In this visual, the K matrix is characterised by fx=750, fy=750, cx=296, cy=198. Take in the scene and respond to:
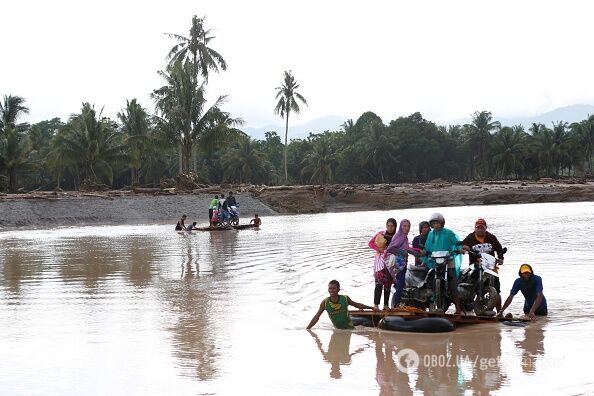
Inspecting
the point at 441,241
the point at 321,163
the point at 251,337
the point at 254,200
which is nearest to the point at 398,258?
the point at 441,241

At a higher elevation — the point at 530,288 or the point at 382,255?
the point at 382,255

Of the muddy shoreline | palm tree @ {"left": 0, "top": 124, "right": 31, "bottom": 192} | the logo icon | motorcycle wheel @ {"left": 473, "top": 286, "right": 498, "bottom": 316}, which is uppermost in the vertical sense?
palm tree @ {"left": 0, "top": 124, "right": 31, "bottom": 192}

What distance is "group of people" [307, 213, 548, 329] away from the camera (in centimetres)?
881

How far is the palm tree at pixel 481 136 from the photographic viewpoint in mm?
74188

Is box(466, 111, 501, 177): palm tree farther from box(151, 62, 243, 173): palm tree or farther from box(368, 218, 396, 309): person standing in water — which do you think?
box(368, 218, 396, 309): person standing in water

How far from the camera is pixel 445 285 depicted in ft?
29.7

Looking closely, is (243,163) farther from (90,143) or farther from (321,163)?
(90,143)

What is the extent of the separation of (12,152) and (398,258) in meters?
38.9

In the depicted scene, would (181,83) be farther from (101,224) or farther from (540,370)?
(540,370)

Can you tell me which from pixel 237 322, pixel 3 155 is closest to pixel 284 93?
pixel 3 155

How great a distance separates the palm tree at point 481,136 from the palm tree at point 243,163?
69.3ft

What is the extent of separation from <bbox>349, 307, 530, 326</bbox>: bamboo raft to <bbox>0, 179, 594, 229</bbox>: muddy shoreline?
1090 inches

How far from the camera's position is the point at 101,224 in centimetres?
3622

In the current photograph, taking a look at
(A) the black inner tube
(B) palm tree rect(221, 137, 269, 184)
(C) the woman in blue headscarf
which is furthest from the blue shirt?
(B) palm tree rect(221, 137, 269, 184)
